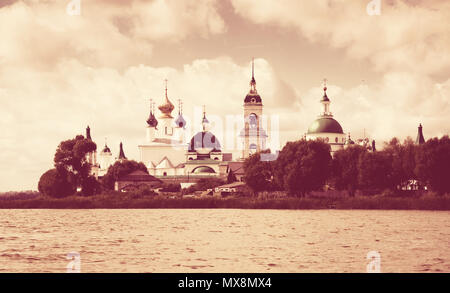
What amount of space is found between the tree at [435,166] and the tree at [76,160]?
4183 centimetres

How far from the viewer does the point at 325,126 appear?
5600 inches

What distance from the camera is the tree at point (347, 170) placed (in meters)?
82.6

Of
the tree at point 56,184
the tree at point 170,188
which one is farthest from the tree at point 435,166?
the tree at point 170,188

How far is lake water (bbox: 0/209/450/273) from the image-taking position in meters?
26.9

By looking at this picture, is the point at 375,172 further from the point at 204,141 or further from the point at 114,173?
the point at 204,141

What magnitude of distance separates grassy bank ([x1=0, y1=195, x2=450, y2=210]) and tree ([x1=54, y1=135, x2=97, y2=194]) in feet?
20.7

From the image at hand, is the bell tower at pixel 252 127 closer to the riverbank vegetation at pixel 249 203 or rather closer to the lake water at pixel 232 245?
the riverbank vegetation at pixel 249 203

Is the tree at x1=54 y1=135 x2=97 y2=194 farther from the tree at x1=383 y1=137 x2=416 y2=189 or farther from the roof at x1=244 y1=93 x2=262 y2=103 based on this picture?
the roof at x1=244 y1=93 x2=262 y2=103

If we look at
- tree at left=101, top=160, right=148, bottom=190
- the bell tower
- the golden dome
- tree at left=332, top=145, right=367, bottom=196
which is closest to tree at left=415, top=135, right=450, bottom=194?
tree at left=332, top=145, right=367, bottom=196

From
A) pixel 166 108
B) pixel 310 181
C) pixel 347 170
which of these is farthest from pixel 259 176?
pixel 166 108

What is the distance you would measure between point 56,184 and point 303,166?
3135cm

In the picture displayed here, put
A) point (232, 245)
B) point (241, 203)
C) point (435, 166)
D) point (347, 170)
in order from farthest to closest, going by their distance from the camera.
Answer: point (347, 170), point (241, 203), point (435, 166), point (232, 245)

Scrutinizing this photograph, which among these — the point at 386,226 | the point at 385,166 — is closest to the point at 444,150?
the point at 385,166
